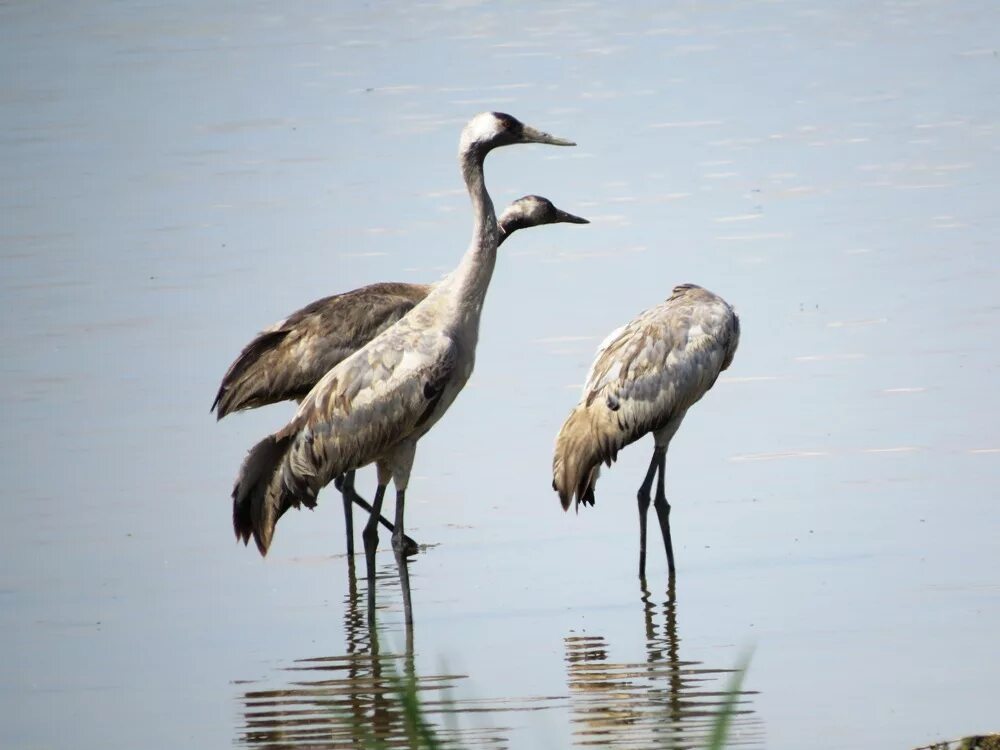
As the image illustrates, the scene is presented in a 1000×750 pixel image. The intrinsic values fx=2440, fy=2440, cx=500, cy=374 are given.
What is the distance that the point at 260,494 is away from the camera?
977cm

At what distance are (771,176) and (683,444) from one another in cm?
783

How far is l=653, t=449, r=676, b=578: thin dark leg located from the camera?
10602mm

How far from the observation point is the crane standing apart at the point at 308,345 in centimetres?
1191

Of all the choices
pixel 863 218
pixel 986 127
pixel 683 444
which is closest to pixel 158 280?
pixel 863 218

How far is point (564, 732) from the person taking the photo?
8.34 metres

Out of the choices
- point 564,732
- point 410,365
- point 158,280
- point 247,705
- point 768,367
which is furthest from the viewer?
point 158,280

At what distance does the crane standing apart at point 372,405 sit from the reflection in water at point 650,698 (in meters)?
1.12

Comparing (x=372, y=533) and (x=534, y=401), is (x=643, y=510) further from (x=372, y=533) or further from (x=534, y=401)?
(x=534, y=401)

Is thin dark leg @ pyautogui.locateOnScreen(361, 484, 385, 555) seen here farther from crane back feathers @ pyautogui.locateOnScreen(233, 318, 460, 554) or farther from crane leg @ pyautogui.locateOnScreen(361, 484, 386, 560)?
crane back feathers @ pyautogui.locateOnScreen(233, 318, 460, 554)

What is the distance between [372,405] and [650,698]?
70.4 inches

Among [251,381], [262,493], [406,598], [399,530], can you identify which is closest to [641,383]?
[399,530]

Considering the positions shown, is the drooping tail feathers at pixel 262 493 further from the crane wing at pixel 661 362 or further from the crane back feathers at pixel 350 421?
the crane wing at pixel 661 362

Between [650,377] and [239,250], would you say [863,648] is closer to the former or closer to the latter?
[650,377]

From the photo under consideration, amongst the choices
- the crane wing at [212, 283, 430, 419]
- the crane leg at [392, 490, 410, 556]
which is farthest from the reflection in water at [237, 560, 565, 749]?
the crane wing at [212, 283, 430, 419]
